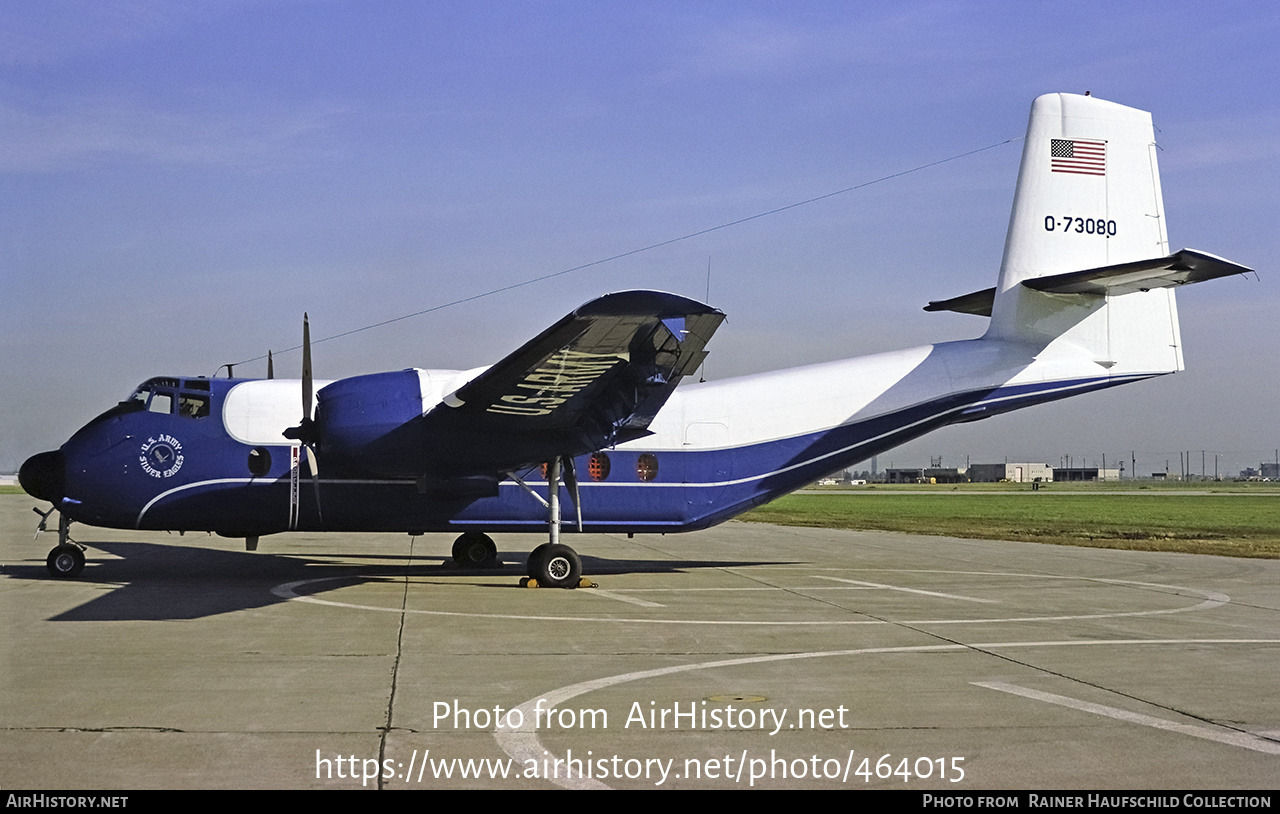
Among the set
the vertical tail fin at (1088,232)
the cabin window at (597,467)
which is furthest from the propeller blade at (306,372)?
the vertical tail fin at (1088,232)

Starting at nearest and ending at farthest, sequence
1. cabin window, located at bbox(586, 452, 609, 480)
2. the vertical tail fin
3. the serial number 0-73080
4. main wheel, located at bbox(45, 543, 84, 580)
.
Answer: main wheel, located at bbox(45, 543, 84, 580) < cabin window, located at bbox(586, 452, 609, 480) < the vertical tail fin < the serial number 0-73080

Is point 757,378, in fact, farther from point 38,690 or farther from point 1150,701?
point 38,690

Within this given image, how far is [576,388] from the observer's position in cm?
1350

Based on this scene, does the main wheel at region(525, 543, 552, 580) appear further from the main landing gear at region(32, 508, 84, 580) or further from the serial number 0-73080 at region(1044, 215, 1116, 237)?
the serial number 0-73080 at region(1044, 215, 1116, 237)

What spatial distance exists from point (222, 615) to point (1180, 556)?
64.9 feet

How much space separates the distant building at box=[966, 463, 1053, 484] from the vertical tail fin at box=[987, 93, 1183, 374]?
174m

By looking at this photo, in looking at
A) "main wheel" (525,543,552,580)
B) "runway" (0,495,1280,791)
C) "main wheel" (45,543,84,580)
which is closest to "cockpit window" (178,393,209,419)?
"runway" (0,495,1280,791)

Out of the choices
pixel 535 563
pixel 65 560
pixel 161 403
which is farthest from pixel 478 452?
pixel 65 560

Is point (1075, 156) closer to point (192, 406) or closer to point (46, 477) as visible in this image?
point (192, 406)

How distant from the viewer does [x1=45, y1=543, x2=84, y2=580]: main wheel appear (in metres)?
15.1

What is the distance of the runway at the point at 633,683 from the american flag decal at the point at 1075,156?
7271mm

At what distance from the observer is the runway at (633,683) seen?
5.61 meters

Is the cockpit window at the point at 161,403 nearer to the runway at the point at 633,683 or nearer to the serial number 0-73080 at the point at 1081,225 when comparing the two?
the runway at the point at 633,683

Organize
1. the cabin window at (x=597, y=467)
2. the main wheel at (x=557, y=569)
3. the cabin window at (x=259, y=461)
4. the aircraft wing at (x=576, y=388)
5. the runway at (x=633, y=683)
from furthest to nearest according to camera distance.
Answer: the cabin window at (x=597, y=467), the cabin window at (x=259, y=461), the main wheel at (x=557, y=569), the aircraft wing at (x=576, y=388), the runway at (x=633, y=683)
